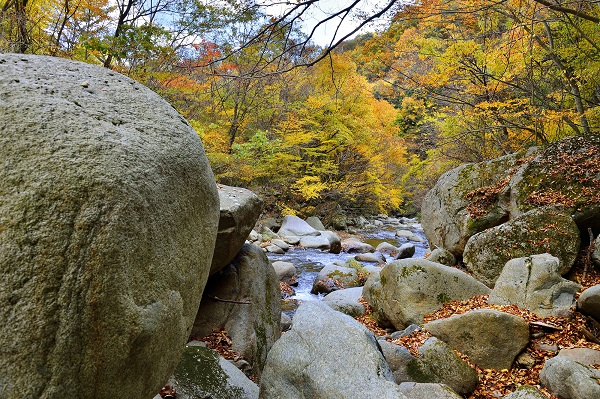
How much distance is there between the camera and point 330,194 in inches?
837

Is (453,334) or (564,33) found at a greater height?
(564,33)

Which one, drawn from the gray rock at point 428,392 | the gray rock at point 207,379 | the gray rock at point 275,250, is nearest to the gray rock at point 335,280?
the gray rock at point 275,250

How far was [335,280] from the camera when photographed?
1023 cm

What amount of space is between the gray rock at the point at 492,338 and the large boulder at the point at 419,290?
128 centimetres

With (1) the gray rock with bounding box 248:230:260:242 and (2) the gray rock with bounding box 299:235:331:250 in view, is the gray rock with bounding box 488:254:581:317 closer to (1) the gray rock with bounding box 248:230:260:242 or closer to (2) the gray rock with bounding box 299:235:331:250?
(2) the gray rock with bounding box 299:235:331:250

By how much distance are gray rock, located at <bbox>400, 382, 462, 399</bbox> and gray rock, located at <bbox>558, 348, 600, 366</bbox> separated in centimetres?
161

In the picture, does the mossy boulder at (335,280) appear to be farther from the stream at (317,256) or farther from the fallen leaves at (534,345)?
the fallen leaves at (534,345)

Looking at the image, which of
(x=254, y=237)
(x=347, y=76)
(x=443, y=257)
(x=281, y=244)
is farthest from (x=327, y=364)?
(x=254, y=237)

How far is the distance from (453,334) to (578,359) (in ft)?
4.43

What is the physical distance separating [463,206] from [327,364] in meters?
7.97

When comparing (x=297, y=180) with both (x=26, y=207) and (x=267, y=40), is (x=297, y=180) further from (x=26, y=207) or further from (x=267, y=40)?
(x=26, y=207)

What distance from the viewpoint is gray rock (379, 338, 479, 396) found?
4.47m

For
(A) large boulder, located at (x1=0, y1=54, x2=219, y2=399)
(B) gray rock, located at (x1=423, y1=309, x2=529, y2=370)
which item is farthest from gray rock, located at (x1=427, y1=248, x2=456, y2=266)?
(A) large boulder, located at (x1=0, y1=54, x2=219, y2=399)

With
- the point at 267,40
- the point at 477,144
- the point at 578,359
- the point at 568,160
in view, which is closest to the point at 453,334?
the point at 578,359
